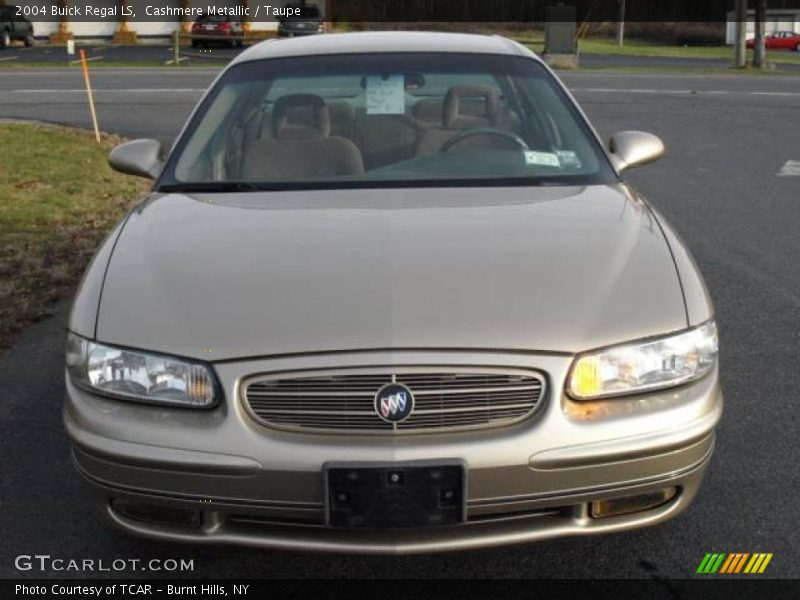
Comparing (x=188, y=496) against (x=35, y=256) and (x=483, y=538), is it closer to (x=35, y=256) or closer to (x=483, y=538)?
(x=483, y=538)

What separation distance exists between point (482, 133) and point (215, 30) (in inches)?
1538

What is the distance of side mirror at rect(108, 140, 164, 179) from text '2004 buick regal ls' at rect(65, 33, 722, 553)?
100 cm

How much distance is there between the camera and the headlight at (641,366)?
2848 millimetres

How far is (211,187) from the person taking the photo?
4.06 m

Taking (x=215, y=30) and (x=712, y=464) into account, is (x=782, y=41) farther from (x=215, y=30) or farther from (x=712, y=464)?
(x=712, y=464)

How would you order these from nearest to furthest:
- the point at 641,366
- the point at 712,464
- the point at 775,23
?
1. the point at 641,366
2. the point at 712,464
3. the point at 775,23

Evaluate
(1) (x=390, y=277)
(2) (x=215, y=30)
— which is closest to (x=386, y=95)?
(1) (x=390, y=277)

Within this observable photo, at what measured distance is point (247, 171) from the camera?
4.18 meters

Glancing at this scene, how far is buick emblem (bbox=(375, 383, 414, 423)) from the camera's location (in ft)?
9.11

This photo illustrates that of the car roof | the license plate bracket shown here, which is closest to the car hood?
the license plate bracket

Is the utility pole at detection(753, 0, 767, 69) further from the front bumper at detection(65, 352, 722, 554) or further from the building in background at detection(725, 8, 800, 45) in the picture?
the front bumper at detection(65, 352, 722, 554)

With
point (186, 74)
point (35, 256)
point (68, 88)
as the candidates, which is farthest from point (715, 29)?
point (35, 256)

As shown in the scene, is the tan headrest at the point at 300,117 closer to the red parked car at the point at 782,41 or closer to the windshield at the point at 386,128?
the windshield at the point at 386,128

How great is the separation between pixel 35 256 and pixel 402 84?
11.8 ft
